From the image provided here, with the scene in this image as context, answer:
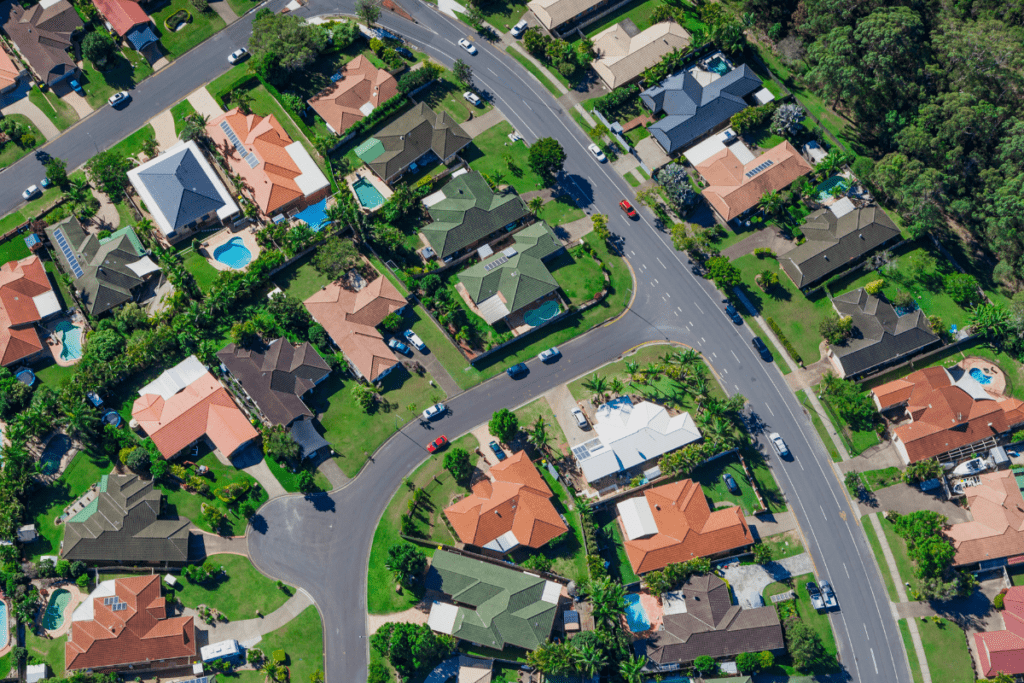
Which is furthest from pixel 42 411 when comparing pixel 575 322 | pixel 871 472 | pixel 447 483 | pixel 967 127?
pixel 967 127

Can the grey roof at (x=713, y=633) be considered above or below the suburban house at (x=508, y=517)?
below

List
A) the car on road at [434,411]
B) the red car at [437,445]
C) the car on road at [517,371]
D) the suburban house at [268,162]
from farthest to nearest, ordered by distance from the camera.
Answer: the suburban house at [268,162], the car on road at [517,371], the car on road at [434,411], the red car at [437,445]

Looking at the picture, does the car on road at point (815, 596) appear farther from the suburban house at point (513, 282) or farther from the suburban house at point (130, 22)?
the suburban house at point (130, 22)

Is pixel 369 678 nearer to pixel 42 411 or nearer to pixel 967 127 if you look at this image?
pixel 42 411

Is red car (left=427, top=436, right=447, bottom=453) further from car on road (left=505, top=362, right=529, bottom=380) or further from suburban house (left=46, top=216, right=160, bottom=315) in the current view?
suburban house (left=46, top=216, right=160, bottom=315)

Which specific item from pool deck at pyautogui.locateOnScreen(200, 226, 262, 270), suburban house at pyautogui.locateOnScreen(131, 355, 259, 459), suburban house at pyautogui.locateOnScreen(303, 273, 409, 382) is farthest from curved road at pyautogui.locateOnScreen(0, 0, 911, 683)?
pool deck at pyautogui.locateOnScreen(200, 226, 262, 270)

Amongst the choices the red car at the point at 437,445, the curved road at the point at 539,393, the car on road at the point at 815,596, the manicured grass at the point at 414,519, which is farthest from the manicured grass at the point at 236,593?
the car on road at the point at 815,596
